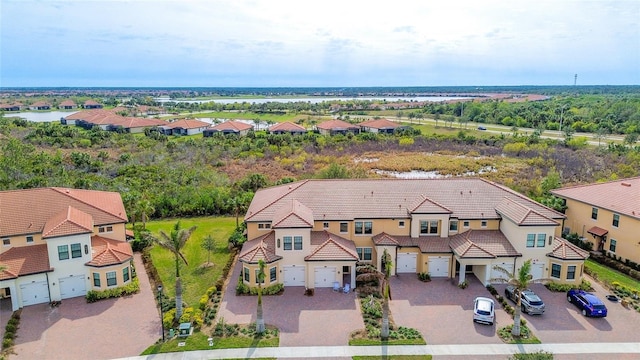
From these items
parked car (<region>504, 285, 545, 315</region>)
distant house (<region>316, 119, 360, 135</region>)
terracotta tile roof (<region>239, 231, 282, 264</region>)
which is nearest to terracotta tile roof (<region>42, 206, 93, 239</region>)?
terracotta tile roof (<region>239, 231, 282, 264</region>)

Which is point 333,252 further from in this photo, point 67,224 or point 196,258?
point 67,224

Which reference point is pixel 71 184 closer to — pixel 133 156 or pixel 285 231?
pixel 133 156

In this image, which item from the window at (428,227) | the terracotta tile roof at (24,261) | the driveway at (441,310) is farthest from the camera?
the window at (428,227)

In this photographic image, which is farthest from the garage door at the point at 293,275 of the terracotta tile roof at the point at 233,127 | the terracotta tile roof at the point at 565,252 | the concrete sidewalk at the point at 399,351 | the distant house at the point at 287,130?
the terracotta tile roof at the point at 233,127

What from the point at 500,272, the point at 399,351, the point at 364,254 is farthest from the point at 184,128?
the point at 399,351

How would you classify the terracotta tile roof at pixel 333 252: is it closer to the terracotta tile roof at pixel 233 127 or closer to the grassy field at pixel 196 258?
the grassy field at pixel 196 258

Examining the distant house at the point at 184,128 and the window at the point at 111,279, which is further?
the distant house at the point at 184,128

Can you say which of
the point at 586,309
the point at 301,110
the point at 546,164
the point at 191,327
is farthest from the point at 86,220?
the point at 301,110
